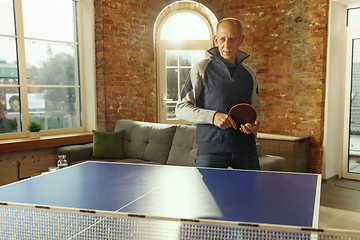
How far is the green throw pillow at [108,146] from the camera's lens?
4.16 meters

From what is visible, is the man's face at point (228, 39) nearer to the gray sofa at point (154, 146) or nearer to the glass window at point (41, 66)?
the gray sofa at point (154, 146)

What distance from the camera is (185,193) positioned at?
59.5 inches

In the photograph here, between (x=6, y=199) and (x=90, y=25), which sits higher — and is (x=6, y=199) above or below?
below

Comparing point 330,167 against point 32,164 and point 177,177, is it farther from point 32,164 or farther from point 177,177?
point 32,164

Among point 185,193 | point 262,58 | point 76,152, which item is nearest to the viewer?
point 185,193

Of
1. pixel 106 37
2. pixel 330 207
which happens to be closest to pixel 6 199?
pixel 330 207

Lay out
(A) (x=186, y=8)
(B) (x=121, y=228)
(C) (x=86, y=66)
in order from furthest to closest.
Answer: (A) (x=186, y=8)
(C) (x=86, y=66)
(B) (x=121, y=228)

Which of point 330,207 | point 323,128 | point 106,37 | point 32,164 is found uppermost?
point 106,37

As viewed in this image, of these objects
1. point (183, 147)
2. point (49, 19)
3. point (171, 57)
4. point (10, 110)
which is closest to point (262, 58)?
point (171, 57)

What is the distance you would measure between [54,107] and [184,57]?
2261 millimetres

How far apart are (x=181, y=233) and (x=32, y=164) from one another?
3.65 m

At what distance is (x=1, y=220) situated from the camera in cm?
130

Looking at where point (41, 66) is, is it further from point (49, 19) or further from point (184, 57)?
point (184, 57)

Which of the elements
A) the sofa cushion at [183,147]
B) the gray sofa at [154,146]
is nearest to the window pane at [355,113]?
the gray sofa at [154,146]
